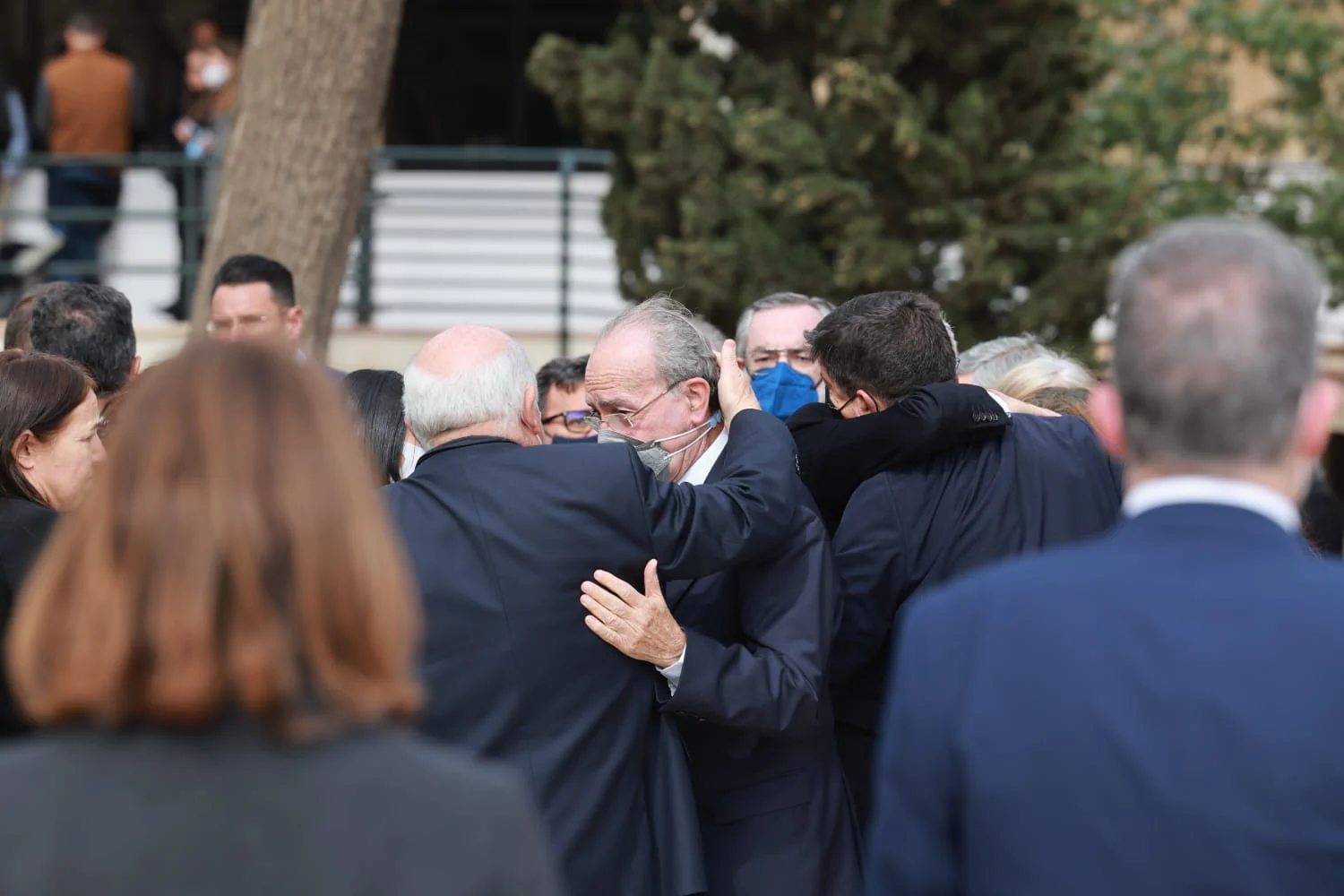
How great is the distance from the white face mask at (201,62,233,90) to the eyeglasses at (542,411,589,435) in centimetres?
680

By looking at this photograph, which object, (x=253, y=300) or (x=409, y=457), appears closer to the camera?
(x=409, y=457)

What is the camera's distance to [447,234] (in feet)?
38.3

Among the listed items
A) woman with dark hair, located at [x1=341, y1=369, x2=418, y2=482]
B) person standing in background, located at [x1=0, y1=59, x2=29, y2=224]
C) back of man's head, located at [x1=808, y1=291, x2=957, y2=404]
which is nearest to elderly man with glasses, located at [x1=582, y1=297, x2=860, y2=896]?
back of man's head, located at [x1=808, y1=291, x2=957, y2=404]

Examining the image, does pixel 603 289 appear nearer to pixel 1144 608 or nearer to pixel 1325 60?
pixel 1325 60

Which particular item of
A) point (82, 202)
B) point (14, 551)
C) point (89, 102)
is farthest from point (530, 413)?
point (82, 202)

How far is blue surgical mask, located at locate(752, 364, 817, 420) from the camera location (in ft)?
15.6

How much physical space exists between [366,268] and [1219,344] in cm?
1002

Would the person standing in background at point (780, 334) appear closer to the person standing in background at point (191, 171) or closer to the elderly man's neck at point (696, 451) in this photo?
the elderly man's neck at point (696, 451)

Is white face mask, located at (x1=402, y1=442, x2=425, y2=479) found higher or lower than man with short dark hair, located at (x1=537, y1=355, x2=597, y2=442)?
higher

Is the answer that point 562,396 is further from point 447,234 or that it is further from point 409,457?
point 447,234

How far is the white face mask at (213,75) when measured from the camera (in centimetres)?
1138

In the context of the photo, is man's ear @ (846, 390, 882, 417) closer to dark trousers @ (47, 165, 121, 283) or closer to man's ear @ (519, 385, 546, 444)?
man's ear @ (519, 385, 546, 444)

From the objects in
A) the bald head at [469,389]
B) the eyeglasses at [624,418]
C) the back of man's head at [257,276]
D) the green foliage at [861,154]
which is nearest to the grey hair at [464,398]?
the bald head at [469,389]

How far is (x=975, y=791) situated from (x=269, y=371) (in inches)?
36.2
